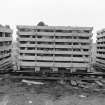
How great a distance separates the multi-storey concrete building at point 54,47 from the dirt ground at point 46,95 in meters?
1.49

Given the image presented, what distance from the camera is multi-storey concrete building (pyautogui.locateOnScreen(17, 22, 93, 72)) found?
752 cm

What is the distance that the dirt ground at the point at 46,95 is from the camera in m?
4.75

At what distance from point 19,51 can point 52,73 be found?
2310 mm

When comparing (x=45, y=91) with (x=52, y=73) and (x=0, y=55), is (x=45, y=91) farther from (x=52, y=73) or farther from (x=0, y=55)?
(x=0, y=55)

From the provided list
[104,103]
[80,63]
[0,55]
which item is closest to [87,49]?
[80,63]

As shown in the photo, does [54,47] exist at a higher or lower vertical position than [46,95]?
higher

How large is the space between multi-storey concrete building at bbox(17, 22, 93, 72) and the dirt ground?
1490 millimetres

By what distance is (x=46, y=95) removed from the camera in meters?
5.34

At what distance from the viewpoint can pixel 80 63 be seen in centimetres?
765

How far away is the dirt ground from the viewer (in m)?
4.75

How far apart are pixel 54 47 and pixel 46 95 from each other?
303 centimetres

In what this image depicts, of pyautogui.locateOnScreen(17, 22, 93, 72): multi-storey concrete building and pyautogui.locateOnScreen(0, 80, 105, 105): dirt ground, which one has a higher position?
pyautogui.locateOnScreen(17, 22, 93, 72): multi-storey concrete building

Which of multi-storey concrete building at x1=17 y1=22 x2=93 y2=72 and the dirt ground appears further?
multi-storey concrete building at x1=17 y1=22 x2=93 y2=72

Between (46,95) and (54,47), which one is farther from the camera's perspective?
(54,47)
